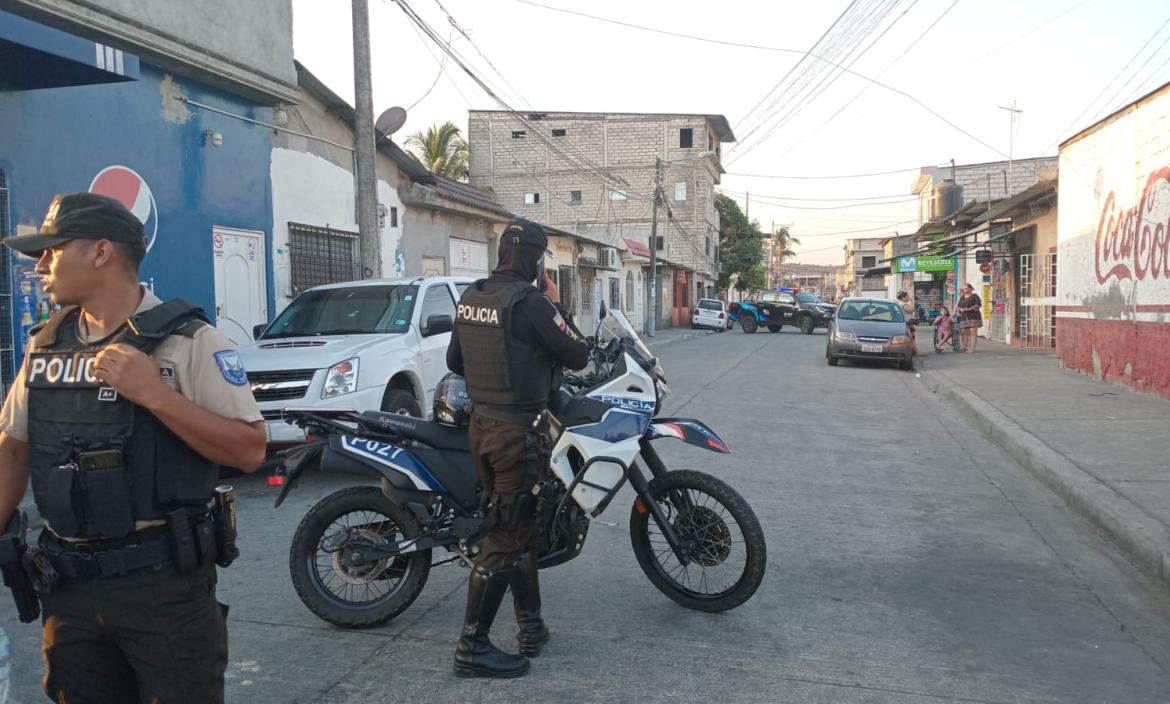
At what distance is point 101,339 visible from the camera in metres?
2.20

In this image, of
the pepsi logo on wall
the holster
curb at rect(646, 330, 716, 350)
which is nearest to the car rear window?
curb at rect(646, 330, 716, 350)

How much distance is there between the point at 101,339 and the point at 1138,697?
388cm

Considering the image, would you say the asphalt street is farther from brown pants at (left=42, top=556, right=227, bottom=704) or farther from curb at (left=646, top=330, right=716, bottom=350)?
curb at (left=646, top=330, right=716, bottom=350)

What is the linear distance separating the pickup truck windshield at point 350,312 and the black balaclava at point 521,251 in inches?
186

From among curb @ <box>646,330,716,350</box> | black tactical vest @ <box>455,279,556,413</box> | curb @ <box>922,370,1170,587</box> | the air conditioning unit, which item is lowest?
curb @ <box>922,370,1170,587</box>

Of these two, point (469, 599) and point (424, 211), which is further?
point (424, 211)

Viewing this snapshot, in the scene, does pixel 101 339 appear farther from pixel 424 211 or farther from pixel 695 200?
pixel 695 200

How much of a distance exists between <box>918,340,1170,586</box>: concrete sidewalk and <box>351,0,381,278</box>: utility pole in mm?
8187

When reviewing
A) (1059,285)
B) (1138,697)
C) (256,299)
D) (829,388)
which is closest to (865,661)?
(1138,697)

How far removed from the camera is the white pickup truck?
7.31m

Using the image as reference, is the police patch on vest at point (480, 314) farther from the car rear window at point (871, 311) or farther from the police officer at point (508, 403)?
the car rear window at point (871, 311)

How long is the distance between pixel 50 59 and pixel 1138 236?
13.0 meters

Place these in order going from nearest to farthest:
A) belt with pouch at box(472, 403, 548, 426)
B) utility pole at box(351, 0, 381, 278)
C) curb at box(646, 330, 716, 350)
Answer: belt with pouch at box(472, 403, 548, 426) → utility pole at box(351, 0, 381, 278) → curb at box(646, 330, 716, 350)

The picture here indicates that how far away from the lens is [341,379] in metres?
7.36
